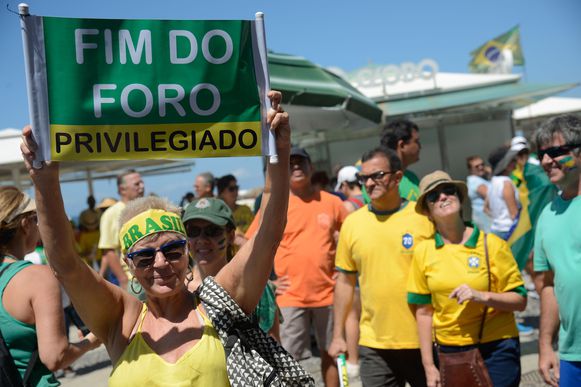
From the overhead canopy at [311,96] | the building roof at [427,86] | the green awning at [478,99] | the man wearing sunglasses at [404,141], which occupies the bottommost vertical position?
the man wearing sunglasses at [404,141]

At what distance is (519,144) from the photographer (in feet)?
33.0

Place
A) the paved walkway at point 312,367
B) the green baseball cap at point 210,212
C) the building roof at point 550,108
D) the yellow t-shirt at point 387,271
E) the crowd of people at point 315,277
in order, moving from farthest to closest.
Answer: the building roof at point 550,108
the paved walkway at point 312,367
the yellow t-shirt at point 387,271
the green baseball cap at point 210,212
the crowd of people at point 315,277

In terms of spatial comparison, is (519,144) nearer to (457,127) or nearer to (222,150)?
(222,150)

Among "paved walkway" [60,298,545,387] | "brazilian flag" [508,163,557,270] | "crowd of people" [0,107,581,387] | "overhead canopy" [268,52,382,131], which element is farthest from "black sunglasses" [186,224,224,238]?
"brazilian flag" [508,163,557,270]

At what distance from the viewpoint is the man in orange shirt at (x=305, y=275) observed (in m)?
5.96

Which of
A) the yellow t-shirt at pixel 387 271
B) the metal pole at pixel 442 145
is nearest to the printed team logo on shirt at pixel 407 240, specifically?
the yellow t-shirt at pixel 387 271

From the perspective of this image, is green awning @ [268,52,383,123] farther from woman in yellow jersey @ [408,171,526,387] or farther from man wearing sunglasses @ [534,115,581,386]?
man wearing sunglasses @ [534,115,581,386]

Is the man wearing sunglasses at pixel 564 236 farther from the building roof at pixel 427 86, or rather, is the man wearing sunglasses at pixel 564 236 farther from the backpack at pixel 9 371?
the building roof at pixel 427 86

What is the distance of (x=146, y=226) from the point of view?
107 inches

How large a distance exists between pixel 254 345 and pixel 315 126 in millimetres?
6107

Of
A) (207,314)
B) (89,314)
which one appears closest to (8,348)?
(89,314)

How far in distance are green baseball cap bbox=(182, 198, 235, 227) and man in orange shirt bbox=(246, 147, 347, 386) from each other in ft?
6.48

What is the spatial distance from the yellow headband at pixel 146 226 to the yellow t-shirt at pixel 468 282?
2.04m

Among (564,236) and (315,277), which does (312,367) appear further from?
(564,236)
